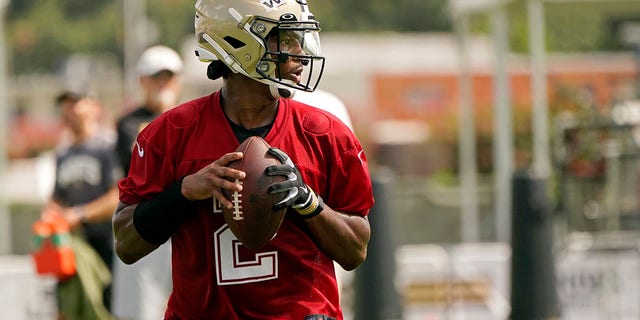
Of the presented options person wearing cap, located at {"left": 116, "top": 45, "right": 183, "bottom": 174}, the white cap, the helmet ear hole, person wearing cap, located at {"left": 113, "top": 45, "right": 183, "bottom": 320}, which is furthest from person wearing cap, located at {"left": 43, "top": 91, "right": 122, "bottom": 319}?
the helmet ear hole

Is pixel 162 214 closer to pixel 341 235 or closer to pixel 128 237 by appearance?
pixel 128 237

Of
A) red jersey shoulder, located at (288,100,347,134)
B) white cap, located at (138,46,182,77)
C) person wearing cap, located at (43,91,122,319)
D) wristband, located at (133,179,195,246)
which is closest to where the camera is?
wristband, located at (133,179,195,246)

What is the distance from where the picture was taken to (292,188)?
12.0 ft

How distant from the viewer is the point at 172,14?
195 ft

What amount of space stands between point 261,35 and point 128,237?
2.34 feet

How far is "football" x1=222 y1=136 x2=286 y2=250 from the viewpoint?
3.68m

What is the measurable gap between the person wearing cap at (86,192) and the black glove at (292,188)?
507cm

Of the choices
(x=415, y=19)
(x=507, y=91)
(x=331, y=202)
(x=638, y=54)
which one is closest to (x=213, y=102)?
(x=331, y=202)

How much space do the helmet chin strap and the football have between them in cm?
20

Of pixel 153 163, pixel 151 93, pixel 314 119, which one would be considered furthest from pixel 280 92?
pixel 151 93

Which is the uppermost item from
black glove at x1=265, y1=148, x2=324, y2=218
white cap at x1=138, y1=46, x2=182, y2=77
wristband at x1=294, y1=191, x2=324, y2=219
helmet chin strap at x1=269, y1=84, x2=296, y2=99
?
white cap at x1=138, y1=46, x2=182, y2=77

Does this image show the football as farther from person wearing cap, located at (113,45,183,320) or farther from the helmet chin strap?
person wearing cap, located at (113,45,183,320)

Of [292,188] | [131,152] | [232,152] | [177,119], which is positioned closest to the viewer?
[292,188]

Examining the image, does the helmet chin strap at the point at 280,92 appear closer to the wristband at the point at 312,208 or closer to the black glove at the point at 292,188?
the black glove at the point at 292,188
